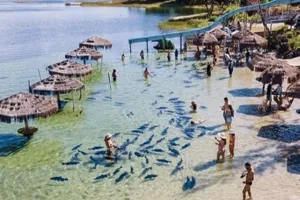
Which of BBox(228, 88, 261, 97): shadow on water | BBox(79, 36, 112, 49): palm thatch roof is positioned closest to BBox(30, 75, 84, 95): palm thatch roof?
BBox(228, 88, 261, 97): shadow on water

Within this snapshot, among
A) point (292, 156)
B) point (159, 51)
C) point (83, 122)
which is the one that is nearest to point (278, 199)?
point (292, 156)

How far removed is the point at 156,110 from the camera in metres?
Answer: 26.4

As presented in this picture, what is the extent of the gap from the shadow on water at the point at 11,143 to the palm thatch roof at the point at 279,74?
15.2 m

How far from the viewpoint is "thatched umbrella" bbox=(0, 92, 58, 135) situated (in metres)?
20.7

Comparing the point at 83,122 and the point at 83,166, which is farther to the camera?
the point at 83,122

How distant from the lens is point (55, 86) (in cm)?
2511

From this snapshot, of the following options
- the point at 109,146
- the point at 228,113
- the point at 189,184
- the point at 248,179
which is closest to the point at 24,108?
the point at 109,146

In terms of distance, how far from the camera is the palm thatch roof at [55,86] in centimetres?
2495

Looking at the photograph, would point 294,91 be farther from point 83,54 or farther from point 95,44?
point 95,44

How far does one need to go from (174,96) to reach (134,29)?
42.6 meters

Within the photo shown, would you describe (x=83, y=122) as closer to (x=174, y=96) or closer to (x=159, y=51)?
(x=174, y=96)

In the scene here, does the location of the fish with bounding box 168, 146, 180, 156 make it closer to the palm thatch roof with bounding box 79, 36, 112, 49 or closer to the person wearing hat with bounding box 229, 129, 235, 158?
the person wearing hat with bounding box 229, 129, 235, 158

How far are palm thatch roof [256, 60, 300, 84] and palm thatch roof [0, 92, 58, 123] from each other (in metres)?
13.4

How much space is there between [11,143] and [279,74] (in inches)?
653
